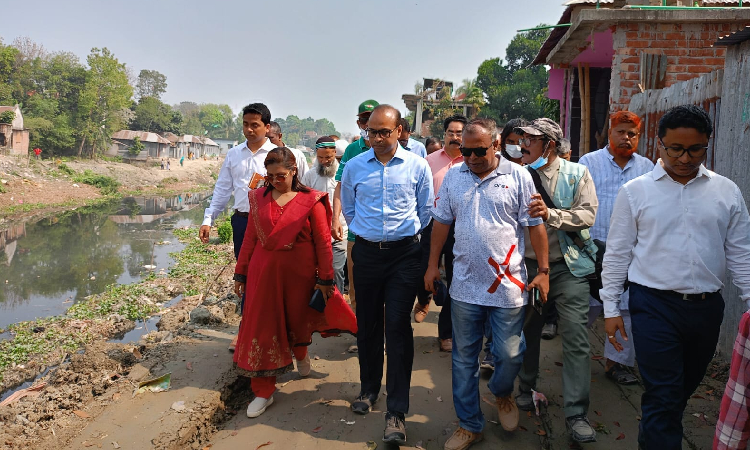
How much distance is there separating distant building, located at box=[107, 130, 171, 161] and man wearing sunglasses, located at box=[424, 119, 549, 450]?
50987mm

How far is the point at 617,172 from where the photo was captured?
4.09m

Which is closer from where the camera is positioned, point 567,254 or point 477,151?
point 477,151

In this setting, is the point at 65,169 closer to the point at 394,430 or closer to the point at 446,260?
the point at 446,260

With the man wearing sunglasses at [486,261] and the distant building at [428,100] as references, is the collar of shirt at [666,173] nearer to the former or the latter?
the man wearing sunglasses at [486,261]

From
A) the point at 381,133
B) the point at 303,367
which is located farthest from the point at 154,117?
the point at 381,133

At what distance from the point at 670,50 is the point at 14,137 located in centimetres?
3784

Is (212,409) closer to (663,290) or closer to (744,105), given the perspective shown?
(663,290)

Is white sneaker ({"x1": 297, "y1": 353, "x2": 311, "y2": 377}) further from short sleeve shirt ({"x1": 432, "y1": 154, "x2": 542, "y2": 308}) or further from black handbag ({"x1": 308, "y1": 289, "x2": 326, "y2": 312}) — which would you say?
short sleeve shirt ({"x1": 432, "y1": 154, "x2": 542, "y2": 308})

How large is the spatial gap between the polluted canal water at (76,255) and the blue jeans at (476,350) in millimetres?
9576

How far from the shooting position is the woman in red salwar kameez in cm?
391

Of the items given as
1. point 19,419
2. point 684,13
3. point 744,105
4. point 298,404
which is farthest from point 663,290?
point 684,13

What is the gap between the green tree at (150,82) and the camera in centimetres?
8225

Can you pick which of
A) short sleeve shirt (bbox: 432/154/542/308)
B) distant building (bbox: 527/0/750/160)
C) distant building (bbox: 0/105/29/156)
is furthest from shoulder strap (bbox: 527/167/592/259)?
distant building (bbox: 0/105/29/156)

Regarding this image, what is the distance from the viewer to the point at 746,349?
1959 mm
